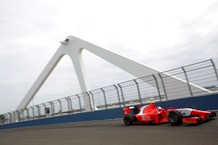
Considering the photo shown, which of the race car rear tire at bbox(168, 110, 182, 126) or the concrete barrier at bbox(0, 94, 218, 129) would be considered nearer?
the race car rear tire at bbox(168, 110, 182, 126)

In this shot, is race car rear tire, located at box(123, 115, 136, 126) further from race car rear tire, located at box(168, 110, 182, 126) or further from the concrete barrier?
the concrete barrier

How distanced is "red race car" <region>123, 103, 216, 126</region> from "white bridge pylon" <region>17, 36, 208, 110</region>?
3.04 meters

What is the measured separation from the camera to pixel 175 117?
Answer: 6465 millimetres

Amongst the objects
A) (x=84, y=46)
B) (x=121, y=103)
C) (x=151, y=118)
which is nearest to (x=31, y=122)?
(x=84, y=46)

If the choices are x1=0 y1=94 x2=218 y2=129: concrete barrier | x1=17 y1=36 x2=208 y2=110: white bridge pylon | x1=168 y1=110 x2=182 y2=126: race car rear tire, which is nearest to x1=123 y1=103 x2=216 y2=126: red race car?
x1=168 y1=110 x2=182 y2=126: race car rear tire

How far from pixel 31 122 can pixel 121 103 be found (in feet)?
39.9

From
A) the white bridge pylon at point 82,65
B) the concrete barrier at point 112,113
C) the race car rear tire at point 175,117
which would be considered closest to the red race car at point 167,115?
the race car rear tire at point 175,117

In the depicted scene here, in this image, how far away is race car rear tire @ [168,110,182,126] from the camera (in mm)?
6310

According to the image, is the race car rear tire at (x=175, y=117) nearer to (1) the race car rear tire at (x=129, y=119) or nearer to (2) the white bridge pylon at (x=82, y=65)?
(1) the race car rear tire at (x=129, y=119)

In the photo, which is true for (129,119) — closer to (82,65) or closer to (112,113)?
(112,113)

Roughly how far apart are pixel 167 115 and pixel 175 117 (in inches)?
19.4

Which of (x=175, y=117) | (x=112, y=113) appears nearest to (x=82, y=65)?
(x=112, y=113)

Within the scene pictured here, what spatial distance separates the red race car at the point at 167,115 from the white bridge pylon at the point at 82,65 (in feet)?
9.96

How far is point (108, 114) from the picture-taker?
13.1 m
